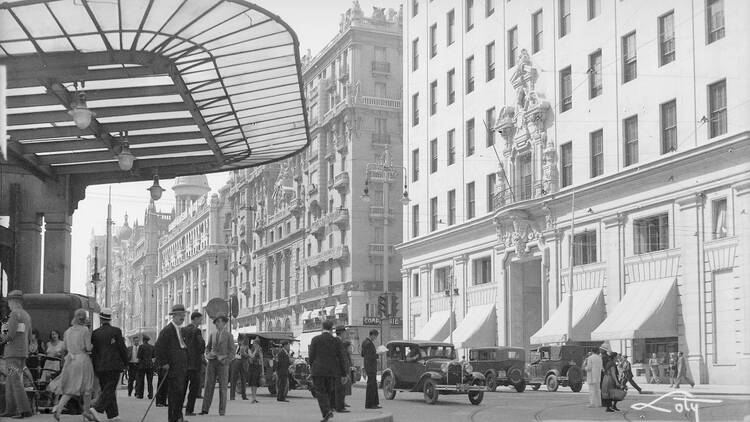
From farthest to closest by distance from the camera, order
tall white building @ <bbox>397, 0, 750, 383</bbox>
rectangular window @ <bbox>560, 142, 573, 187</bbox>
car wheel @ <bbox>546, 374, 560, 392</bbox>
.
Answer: rectangular window @ <bbox>560, 142, 573, 187</bbox> < car wheel @ <bbox>546, 374, 560, 392</bbox> < tall white building @ <bbox>397, 0, 750, 383</bbox>

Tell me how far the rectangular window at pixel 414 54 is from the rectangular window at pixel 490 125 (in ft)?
34.4

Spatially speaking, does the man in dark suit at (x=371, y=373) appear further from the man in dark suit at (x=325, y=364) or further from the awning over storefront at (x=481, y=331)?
the awning over storefront at (x=481, y=331)

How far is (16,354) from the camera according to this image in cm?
1577

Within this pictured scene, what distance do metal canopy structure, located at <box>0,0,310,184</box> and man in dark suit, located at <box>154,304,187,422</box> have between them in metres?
5.13

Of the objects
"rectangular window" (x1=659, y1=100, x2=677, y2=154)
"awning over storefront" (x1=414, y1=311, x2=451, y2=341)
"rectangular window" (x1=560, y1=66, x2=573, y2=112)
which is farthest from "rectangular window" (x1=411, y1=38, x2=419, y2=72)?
"rectangular window" (x1=659, y1=100, x2=677, y2=154)

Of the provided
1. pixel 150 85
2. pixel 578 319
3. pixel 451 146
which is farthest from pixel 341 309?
pixel 150 85

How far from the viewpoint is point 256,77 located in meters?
21.1

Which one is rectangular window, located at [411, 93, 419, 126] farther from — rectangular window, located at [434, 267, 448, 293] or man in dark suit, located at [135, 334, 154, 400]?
man in dark suit, located at [135, 334, 154, 400]

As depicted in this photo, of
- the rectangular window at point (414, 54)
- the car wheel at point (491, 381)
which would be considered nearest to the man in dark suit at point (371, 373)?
the car wheel at point (491, 381)

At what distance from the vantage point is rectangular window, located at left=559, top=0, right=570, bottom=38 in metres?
47.2

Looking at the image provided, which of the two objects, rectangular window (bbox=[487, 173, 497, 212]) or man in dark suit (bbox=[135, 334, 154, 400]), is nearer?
man in dark suit (bbox=[135, 334, 154, 400])

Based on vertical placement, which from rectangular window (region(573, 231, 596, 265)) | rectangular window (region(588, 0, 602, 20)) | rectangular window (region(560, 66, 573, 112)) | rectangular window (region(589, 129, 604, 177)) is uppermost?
rectangular window (region(588, 0, 602, 20))

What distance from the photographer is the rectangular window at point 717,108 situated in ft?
121

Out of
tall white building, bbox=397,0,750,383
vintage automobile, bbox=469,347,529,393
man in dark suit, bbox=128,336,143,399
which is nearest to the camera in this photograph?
man in dark suit, bbox=128,336,143,399
